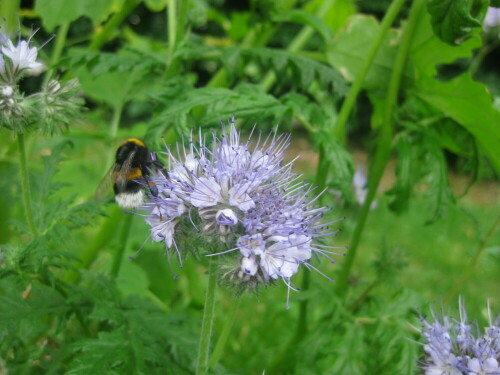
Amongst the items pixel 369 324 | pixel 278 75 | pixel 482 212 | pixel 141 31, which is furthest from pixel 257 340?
pixel 141 31

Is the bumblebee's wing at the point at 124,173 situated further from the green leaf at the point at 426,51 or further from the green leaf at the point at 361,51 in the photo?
the green leaf at the point at 426,51

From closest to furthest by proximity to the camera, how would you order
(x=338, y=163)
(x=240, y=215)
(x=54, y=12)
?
(x=240, y=215), (x=338, y=163), (x=54, y=12)

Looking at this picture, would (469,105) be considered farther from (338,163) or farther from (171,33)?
(171,33)

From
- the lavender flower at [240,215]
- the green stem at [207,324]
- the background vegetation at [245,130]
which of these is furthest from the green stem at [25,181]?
the green stem at [207,324]

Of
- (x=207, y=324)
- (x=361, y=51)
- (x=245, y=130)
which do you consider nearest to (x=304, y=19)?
(x=361, y=51)

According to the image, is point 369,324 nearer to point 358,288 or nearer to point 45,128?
point 358,288

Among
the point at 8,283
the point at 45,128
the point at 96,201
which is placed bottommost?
the point at 8,283
